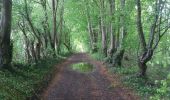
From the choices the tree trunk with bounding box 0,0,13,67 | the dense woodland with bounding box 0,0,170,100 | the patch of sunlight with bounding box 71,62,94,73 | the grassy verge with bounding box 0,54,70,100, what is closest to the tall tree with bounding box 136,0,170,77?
the dense woodland with bounding box 0,0,170,100

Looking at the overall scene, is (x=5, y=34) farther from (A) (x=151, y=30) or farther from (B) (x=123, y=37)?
(B) (x=123, y=37)

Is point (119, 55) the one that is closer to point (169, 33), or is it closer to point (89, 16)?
point (89, 16)

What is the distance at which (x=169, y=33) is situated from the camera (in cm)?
5144

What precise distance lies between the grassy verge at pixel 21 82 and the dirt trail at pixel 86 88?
68cm

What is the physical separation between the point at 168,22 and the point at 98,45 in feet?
84.1

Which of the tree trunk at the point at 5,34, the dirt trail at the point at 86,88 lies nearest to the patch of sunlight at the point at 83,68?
the dirt trail at the point at 86,88

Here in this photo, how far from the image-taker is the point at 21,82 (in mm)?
15977

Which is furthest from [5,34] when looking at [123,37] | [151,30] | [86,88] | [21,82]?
[123,37]

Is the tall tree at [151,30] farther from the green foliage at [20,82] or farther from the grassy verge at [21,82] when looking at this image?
the green foliage at [20,82]

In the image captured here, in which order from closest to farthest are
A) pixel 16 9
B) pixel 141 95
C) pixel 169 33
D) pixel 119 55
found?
pixel 141 95 → pixel 119 55 → pixel 16 9 → pixel 169 33

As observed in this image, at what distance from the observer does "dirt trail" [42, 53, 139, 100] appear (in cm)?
1525

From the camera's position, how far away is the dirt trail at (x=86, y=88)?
600 inches

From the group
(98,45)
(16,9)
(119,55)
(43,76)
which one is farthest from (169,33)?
(43,76)

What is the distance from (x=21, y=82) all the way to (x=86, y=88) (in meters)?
3.76
